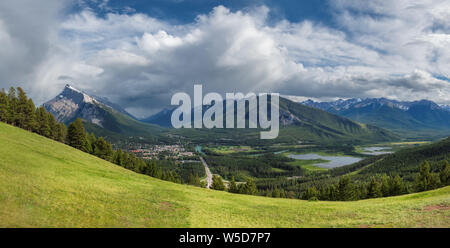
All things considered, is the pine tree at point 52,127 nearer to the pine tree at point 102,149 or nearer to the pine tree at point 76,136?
the pine tree at point 76,136

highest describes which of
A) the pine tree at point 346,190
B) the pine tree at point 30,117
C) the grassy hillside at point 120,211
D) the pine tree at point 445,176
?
the pine tree at point 30,117

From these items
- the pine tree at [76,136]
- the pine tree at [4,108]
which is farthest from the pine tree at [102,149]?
the pine tree at [4,108]

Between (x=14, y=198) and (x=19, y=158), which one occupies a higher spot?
(x=19, y=158)

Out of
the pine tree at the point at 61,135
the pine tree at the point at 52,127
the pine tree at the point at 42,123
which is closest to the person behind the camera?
the pine tree at the point at 42,123

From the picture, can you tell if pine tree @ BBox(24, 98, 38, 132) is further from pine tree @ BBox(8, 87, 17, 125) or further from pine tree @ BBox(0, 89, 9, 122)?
pine tree @ BBox(0, 89, 9, 122)

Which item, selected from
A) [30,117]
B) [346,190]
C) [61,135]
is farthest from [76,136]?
[346,190]

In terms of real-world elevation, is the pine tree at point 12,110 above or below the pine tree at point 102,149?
above

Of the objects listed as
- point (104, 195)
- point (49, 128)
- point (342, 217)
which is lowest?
point (342, 217)

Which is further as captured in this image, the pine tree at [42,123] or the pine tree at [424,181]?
the pine tree at [42,123]
